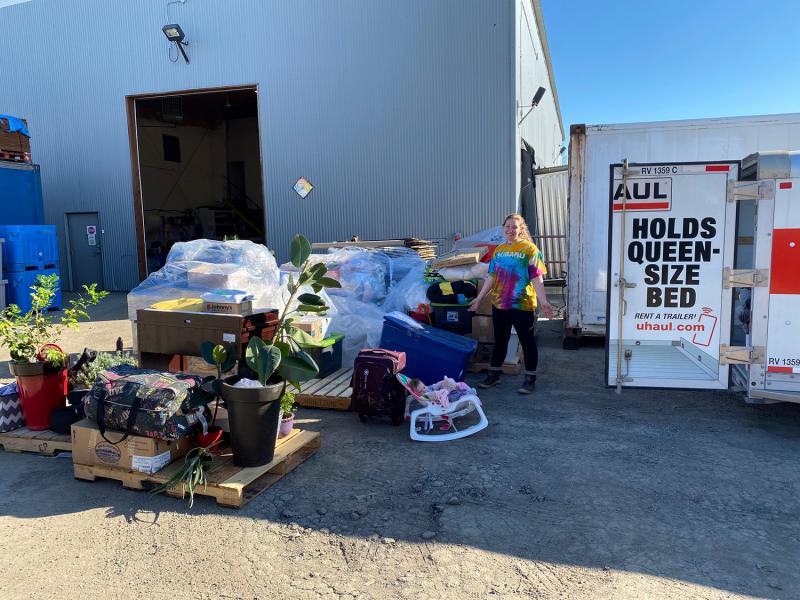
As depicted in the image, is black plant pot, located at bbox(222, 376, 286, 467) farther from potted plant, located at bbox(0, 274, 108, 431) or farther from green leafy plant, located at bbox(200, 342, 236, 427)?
potted plant, located at bbox(0, 274, 108, 431)

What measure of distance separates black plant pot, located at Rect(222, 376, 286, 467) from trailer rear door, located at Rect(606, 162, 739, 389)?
316 centimetres

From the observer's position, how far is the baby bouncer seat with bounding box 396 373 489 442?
510cm

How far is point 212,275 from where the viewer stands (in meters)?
7.66

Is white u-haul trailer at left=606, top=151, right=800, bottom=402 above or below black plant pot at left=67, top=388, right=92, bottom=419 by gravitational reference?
above

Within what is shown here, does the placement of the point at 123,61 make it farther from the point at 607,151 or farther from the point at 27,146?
the point at 607,151

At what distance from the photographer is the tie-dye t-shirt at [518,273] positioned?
6215mm

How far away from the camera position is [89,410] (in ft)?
13.9

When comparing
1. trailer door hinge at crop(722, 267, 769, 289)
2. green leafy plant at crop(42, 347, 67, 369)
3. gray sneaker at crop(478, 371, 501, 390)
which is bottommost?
gray sneaker at crop(478, 371, 501, 390)

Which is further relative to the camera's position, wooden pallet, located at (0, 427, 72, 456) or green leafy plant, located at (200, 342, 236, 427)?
wooden pallet, located at (0, 427, 72, 456)

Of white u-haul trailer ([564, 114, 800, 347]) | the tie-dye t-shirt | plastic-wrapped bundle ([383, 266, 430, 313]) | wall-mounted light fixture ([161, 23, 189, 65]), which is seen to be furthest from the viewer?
wall-mounted light fixture ([161, 23, 189, 65])

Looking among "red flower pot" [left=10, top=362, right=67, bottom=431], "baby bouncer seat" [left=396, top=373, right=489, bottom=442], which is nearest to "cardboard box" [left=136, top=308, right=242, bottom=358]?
"red flower pot" [left=10, top=362, right=67, bottom=431]

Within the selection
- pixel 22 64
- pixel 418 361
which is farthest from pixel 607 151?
pixel 22 64

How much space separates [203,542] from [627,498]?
2.72 meters

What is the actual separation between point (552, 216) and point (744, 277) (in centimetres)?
979
